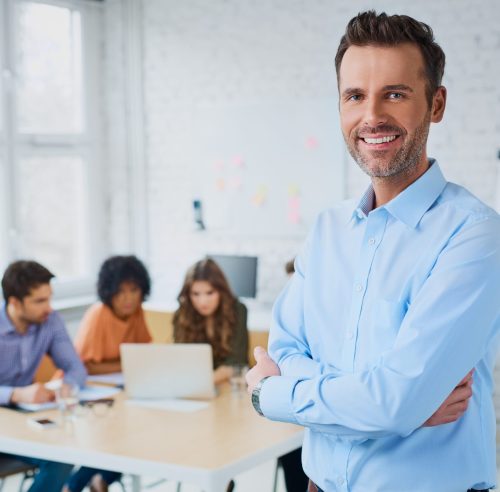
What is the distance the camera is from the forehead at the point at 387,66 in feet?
5.12

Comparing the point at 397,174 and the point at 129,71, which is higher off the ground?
the point at 129,71

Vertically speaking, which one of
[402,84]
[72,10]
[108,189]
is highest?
[72,10]

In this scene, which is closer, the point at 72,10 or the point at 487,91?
the point at 487,91

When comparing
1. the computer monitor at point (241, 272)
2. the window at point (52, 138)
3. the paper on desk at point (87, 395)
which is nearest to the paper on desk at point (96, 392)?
the paper on desk at point (87, 395)

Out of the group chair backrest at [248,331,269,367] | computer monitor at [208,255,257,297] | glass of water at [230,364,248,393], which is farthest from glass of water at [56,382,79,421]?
computer monitor at [208,255,257,297]

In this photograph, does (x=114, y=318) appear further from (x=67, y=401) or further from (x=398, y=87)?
(x=398, y=87)

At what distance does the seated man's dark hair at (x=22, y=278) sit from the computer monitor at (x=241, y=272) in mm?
2020

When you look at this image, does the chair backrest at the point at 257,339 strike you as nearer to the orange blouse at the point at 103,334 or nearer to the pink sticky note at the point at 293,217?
the orange blouse at the point at 103,334

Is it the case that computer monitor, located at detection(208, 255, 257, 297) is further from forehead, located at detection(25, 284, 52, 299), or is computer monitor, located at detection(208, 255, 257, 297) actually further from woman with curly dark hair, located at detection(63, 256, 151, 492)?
forehead, located at detection(25, 284, 52, 299)

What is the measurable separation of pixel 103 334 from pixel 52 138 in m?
2.27

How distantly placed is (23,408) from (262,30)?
3.51 metres

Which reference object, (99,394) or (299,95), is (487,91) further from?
(99,394)

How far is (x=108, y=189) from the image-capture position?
6.97m

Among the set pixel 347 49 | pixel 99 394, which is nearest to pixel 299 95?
pixel 99 394
